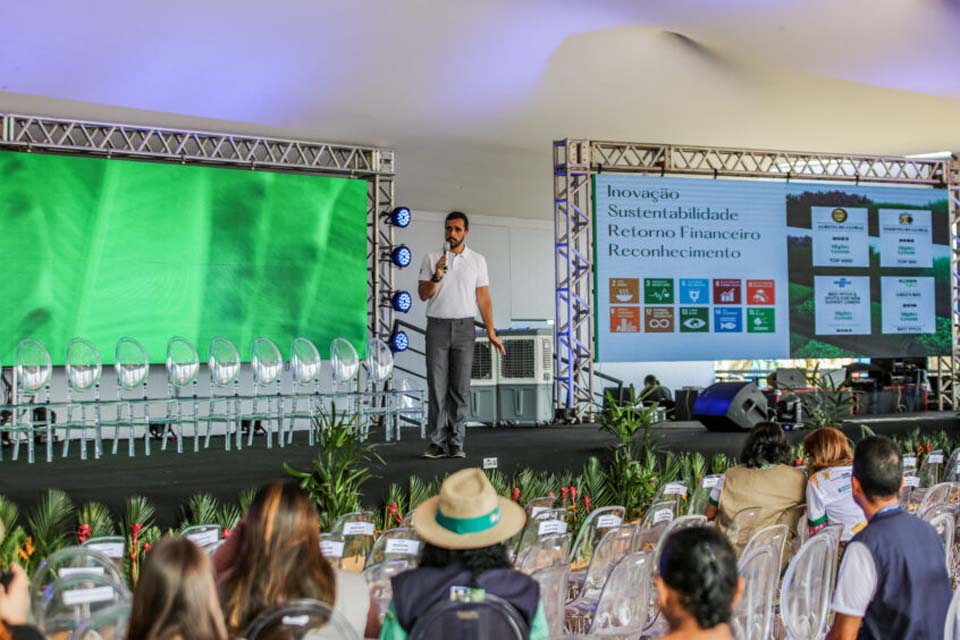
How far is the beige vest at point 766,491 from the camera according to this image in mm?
4445

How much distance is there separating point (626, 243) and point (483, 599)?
7.84 metres

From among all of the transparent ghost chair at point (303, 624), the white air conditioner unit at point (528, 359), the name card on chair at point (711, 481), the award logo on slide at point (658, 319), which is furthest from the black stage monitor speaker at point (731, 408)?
the transparent ghost chair at point (303, 624)

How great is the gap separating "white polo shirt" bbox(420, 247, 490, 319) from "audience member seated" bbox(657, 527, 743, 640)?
423 cm

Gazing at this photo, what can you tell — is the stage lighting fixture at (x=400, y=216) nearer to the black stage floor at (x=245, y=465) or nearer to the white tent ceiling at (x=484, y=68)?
the white tent ceiling at (x=484, y=68)

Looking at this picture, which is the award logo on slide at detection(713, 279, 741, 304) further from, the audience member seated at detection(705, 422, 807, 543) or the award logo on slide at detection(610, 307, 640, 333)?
the audience member seated at detection(705, 422, 807, 543)

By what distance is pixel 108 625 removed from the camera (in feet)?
6.87

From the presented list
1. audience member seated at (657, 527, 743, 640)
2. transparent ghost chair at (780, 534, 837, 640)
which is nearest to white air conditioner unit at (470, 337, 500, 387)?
transparent ghost chair at (780, 534, 837, 640)

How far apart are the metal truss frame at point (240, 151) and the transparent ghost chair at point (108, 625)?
24.3ft

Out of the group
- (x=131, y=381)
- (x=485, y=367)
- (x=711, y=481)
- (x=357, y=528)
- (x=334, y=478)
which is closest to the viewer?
(x=357, y=528)

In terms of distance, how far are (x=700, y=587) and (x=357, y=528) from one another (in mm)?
1956

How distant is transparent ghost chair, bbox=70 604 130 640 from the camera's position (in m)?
2.06

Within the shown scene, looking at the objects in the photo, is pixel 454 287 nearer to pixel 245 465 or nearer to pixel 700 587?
pixel 245 465

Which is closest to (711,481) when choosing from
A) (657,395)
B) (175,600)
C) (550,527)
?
(550,527)

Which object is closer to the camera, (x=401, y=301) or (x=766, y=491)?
(x=766, y=491)
